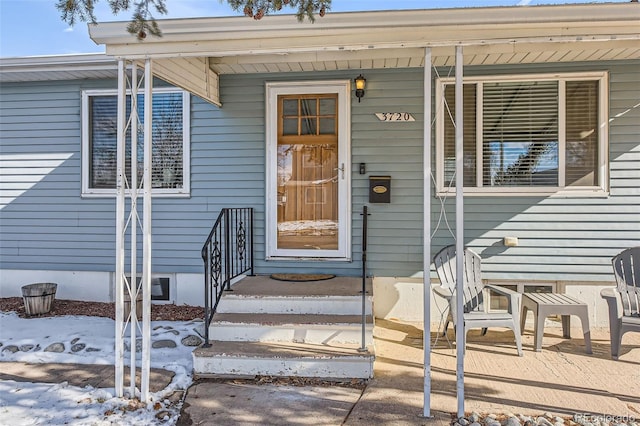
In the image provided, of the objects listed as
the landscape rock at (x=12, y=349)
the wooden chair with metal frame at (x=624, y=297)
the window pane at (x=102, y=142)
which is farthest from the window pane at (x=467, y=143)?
the landscape rock at (x=12, y=349)

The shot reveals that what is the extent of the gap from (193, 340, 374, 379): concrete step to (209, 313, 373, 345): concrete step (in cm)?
18

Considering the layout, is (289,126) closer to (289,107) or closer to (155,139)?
(289,107)

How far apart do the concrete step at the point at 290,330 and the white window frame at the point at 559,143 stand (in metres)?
1.91

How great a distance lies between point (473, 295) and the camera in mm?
4328

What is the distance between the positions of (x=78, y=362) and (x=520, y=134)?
5013 mm

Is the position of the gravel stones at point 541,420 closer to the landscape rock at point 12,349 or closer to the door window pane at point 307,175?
the door window pane at point 307,175

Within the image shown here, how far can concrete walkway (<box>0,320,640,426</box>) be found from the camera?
2852 mm

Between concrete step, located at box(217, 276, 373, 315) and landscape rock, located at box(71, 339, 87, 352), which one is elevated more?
concrete step, located at box(217, 276, 373, 315)

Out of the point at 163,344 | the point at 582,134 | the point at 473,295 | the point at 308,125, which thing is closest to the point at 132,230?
the point at 163,344

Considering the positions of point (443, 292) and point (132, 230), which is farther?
point (443, 292)

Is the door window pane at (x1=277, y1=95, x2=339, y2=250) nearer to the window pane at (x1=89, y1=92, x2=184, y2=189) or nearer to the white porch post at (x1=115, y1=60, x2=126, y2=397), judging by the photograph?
the window pane at (x1=89, y1=92, x2=184, y2=189)

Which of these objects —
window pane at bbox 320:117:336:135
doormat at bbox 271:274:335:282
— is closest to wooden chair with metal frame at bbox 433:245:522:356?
doormat at bbox 271:274:335:282

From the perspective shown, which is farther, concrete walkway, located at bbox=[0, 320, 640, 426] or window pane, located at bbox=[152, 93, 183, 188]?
window pane, located at bbox=[152, 93, 183, 188]

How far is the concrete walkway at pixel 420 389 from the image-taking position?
2852 millimetres
